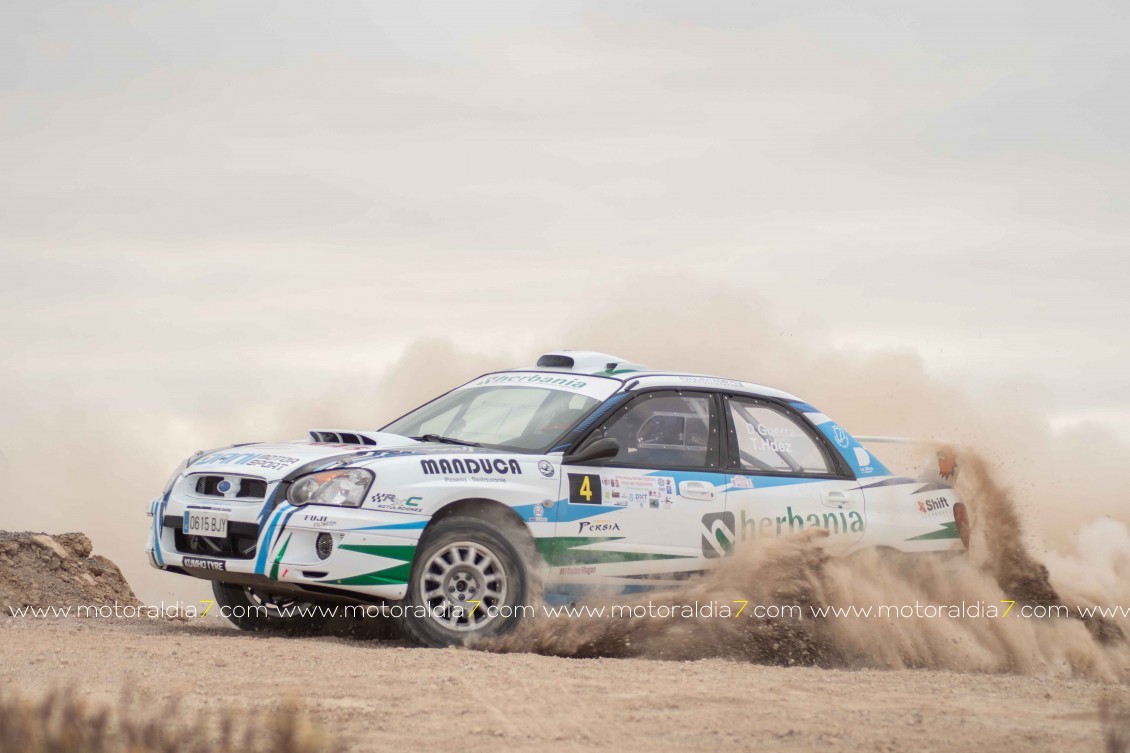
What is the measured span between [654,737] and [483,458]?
283 cm

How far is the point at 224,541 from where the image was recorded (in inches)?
316

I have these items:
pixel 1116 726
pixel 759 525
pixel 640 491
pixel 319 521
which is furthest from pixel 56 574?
pixel 1116 726

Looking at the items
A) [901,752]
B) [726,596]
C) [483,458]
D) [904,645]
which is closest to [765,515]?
[726,596]

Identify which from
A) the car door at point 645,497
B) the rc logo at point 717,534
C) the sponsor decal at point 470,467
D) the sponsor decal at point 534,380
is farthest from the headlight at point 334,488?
the rc logo at point 717,534

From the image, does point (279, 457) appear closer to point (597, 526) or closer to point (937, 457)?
point (597, 526)

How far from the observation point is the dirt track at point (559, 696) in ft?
18.7

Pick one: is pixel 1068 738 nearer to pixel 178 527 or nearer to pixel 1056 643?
pixel 1056 643

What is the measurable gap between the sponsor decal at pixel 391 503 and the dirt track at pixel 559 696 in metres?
0.79

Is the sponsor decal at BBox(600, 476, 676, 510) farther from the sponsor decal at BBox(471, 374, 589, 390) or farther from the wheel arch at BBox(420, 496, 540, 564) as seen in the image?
the sponsor decal at BBox(471, 374, 589, 390)

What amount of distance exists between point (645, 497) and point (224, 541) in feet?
8.42

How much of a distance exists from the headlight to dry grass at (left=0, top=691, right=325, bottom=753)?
2.27 metres

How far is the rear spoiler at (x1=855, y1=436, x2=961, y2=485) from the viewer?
396 inches

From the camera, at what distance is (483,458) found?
818cm

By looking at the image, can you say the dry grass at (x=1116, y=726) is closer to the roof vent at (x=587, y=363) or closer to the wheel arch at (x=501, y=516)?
the wheel arch at (x=501, y=516)
